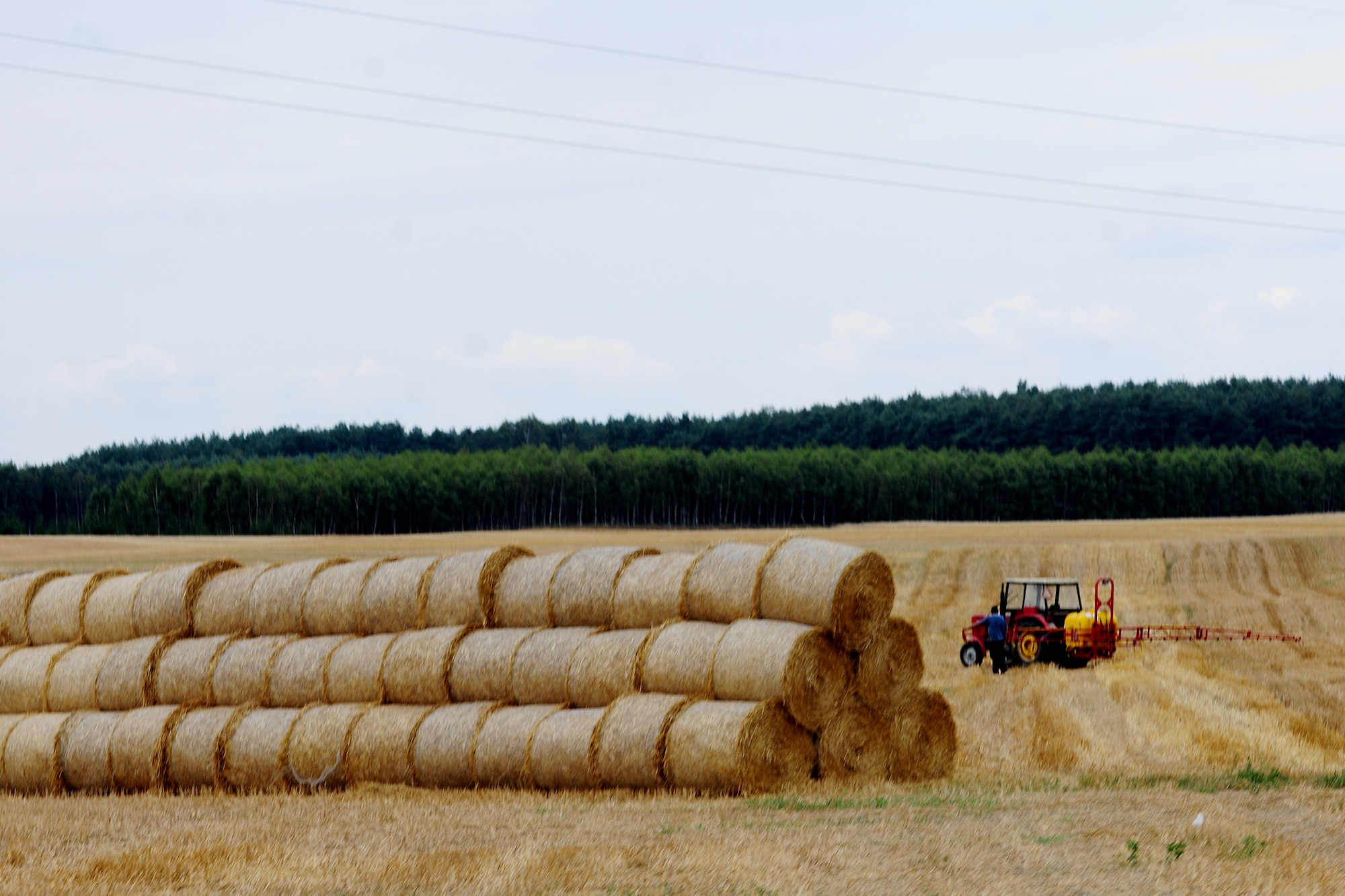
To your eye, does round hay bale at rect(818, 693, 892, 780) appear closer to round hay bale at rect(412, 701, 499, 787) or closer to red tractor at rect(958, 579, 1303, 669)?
round hay bale at rect(412, 701, 499, 787)

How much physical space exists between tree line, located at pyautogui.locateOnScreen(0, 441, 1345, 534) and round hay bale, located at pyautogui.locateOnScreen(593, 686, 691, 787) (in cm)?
7456

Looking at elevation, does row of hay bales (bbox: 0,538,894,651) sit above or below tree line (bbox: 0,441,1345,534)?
below

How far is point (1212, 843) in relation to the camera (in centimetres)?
850

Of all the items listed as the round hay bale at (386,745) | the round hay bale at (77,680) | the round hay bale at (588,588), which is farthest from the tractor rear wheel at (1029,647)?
the round hay bale at (77,680)

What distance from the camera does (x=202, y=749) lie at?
14.0 m

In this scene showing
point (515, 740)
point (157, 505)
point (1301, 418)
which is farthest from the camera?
point (1301, 418)

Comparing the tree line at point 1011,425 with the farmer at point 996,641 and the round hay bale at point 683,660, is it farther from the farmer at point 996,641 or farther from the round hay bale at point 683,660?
the round hay bale at point 683,660

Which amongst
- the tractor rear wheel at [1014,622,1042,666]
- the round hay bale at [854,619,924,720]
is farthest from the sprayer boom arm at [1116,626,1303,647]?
the round hay bale at [854,619,924,720]

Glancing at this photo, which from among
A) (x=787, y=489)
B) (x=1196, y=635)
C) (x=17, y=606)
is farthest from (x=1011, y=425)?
(x=17, y=606)

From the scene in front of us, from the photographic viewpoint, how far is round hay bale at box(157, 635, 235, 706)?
14.5 meters

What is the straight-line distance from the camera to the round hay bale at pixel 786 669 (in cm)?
1171

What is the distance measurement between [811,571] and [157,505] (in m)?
82.9

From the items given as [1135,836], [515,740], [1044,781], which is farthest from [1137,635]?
[1135,836]

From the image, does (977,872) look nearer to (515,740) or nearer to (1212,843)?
(1212,843)
